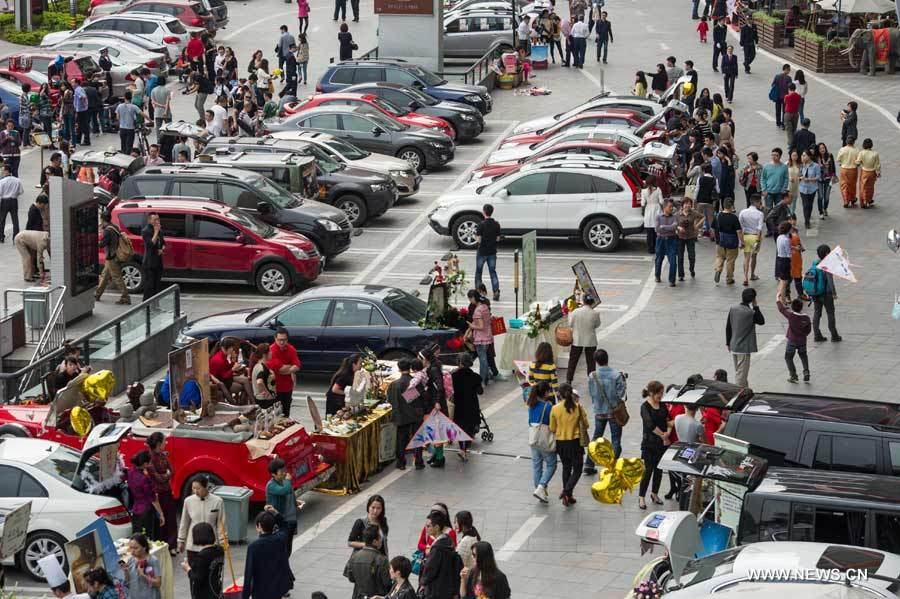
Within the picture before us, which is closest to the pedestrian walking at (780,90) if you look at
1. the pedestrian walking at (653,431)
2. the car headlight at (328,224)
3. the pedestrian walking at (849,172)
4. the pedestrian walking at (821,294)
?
the pedestrian walking at (849,172)

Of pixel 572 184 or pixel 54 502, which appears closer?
pixel 54 502

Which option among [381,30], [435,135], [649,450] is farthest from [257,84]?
[649,450]

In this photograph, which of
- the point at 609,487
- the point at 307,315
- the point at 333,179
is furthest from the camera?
the point at 333,179

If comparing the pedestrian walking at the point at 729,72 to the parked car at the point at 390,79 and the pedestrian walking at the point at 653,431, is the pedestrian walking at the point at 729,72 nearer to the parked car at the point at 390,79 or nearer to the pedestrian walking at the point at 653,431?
the parked car at the point at 390,79

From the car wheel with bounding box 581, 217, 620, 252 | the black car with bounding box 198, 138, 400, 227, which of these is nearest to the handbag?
the car wheel with bounding box 581, 217, 620, 252

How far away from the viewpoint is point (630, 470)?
57.3ft

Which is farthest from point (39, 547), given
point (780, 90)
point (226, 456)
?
point (780, 90)

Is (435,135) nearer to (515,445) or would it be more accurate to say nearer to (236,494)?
(515,445)

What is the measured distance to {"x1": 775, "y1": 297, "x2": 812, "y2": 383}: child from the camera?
21.9 m

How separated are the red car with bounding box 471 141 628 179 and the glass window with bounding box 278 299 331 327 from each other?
980 centimetres

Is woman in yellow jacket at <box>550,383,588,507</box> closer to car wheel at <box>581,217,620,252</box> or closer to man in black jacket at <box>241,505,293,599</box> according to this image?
man in black jacket at <box>241,505,293,599</box>

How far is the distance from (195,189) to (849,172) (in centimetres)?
1265

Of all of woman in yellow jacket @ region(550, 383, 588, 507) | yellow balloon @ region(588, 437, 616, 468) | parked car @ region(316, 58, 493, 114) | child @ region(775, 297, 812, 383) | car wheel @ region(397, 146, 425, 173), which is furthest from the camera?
parked car @ region(316, 58, 493, 114)

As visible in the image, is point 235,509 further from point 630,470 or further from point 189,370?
point 630,470
